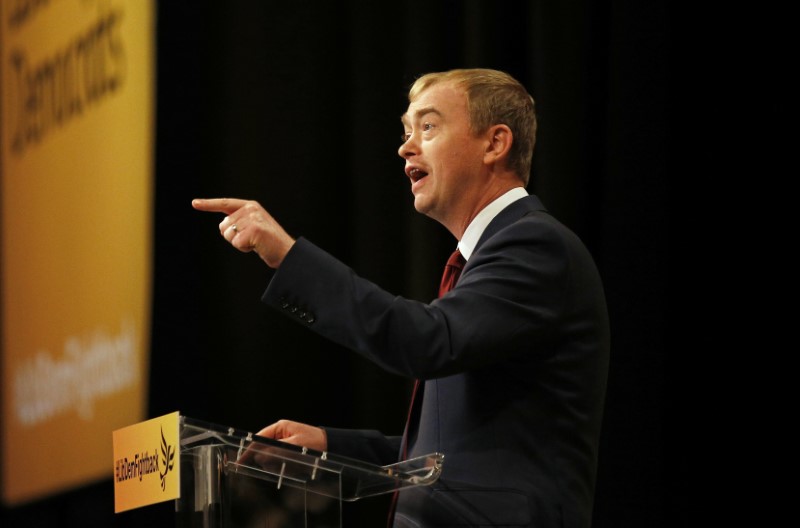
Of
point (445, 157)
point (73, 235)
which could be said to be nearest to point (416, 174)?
point (445, 157)

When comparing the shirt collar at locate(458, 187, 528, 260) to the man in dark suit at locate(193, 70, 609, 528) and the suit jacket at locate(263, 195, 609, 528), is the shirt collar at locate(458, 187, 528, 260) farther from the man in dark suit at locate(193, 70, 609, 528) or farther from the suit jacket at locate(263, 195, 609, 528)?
the suit jacket at locate(263, 195, 609, 528)

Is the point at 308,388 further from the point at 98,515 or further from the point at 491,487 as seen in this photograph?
the point at 491,487

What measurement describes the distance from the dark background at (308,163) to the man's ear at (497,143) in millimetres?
639

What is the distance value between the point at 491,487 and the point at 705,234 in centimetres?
112

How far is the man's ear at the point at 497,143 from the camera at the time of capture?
221 centimetres

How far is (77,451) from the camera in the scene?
3.83 metres

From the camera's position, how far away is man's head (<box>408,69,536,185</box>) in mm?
2240

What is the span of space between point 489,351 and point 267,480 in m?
0.39

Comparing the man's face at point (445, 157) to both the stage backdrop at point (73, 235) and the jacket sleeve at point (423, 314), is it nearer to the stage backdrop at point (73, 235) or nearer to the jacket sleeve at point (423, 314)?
the jacket sleeve at point (423, 314)

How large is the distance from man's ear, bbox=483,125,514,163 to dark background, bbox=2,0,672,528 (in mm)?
639

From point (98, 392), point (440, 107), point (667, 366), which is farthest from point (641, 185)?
point (98, 392)

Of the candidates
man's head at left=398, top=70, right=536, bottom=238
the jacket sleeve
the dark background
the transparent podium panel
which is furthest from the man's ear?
the transparent podium panel

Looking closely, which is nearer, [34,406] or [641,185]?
[641,185]

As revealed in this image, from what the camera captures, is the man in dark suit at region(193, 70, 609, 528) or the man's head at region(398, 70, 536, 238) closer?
the man in dark suit at region(193, 70, 609, 528)
